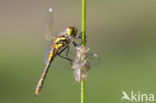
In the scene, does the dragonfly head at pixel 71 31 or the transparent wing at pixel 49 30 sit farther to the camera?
the transparent wing at pixel 49 30

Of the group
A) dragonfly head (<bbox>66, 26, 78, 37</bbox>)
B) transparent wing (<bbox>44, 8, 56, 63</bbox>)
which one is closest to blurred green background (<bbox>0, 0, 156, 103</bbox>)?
transparent wing (<bbox>44, 8, 56, 63</bbox>)

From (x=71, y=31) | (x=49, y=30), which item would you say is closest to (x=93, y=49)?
(x=49, y=30)

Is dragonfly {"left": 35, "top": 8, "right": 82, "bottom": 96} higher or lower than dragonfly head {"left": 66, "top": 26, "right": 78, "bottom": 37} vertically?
lower

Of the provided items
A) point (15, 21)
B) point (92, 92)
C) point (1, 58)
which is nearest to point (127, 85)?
point (92, 92)

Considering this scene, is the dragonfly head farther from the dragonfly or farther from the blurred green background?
the blurred green background

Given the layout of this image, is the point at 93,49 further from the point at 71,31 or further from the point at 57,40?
the point at 71,31

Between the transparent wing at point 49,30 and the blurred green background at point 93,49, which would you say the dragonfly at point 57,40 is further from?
the blurred green background at point 93,49

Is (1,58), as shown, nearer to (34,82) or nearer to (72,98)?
(34,82)

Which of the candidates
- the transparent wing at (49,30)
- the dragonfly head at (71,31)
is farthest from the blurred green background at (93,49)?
the dragonfly head at (71,31)
